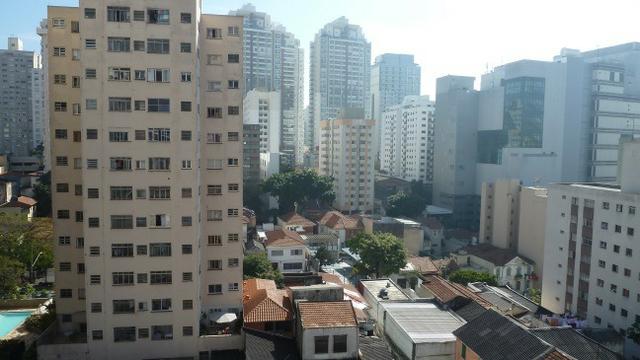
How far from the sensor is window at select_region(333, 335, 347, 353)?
81.3ft

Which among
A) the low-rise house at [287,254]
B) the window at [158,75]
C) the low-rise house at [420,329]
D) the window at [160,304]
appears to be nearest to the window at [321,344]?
the low-rise house at [420,329]

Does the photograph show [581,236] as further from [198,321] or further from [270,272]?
[198,321]

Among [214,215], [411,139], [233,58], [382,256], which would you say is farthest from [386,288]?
[411,139]

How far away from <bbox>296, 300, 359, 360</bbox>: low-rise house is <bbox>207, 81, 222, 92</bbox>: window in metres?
14.4

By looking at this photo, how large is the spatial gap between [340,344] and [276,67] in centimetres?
11183

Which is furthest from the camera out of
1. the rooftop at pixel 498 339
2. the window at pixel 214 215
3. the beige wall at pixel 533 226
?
the beige wall at pixel 533 226

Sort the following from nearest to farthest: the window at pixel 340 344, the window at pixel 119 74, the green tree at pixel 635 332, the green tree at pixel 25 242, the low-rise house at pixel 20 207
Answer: the window at pixel 340 344, the window at pixel 119 74, the green tree at pixel 635 332, the green tree at pixel 25 242, the low-rise house at pixel 20 207

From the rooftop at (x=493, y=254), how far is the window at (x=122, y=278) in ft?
136

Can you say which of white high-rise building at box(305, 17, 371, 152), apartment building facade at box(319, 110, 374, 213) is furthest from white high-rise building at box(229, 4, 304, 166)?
apartment building facade at box(319, 110, 374, 213)

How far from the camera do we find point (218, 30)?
2989cm

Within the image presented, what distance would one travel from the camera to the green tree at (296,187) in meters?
78.1

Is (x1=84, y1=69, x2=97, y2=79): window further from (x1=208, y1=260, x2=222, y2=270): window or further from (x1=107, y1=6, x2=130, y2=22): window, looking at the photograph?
(x1=208, y1=260, x2=222, y2=270): window

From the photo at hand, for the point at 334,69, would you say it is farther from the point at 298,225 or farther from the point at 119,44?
the point at 119,44

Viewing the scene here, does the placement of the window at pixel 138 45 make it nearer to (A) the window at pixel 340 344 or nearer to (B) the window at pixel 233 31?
(B) the window at pixel 233 31
